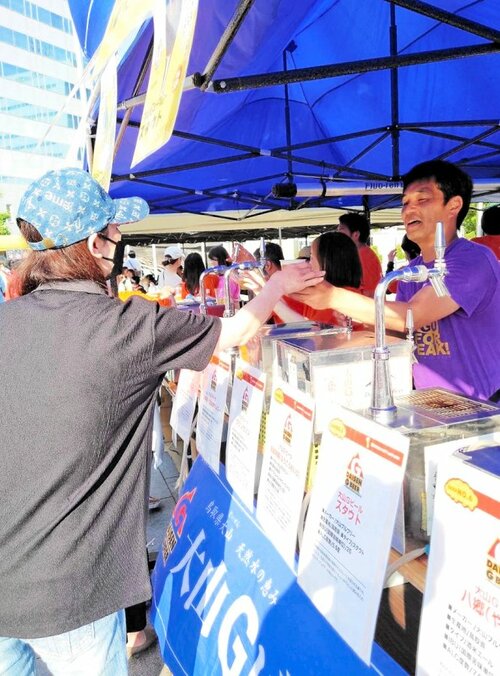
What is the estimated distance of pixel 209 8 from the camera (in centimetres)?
201

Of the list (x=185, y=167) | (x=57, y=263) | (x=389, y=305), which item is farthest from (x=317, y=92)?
(x=57, y=263)

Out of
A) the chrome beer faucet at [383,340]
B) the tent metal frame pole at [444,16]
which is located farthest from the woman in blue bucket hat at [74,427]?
the tent metal frame pole at [444,16]

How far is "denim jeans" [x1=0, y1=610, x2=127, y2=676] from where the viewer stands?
44.2 inches

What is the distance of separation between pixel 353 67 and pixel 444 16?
1.12 ft

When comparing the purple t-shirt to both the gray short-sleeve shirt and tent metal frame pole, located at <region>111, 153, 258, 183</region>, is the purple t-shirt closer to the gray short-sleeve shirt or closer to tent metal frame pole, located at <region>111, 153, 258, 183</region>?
the gray short-sleeve shirt

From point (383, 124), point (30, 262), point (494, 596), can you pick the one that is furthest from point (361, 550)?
point (383, 124)

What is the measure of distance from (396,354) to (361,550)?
631 millimetres

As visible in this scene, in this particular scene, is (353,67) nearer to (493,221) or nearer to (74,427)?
(74,427)

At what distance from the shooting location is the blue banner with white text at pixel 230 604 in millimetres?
1052

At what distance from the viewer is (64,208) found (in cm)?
109

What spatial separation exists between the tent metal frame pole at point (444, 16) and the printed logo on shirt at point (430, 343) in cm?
98

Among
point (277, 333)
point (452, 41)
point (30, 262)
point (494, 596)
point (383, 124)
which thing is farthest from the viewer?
point (383, 124)

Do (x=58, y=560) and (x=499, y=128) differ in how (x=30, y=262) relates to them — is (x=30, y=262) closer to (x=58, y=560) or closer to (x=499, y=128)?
(x=58, y=560)

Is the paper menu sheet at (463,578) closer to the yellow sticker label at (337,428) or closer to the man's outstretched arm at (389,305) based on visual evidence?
the yellow sticker label at (337,428)
